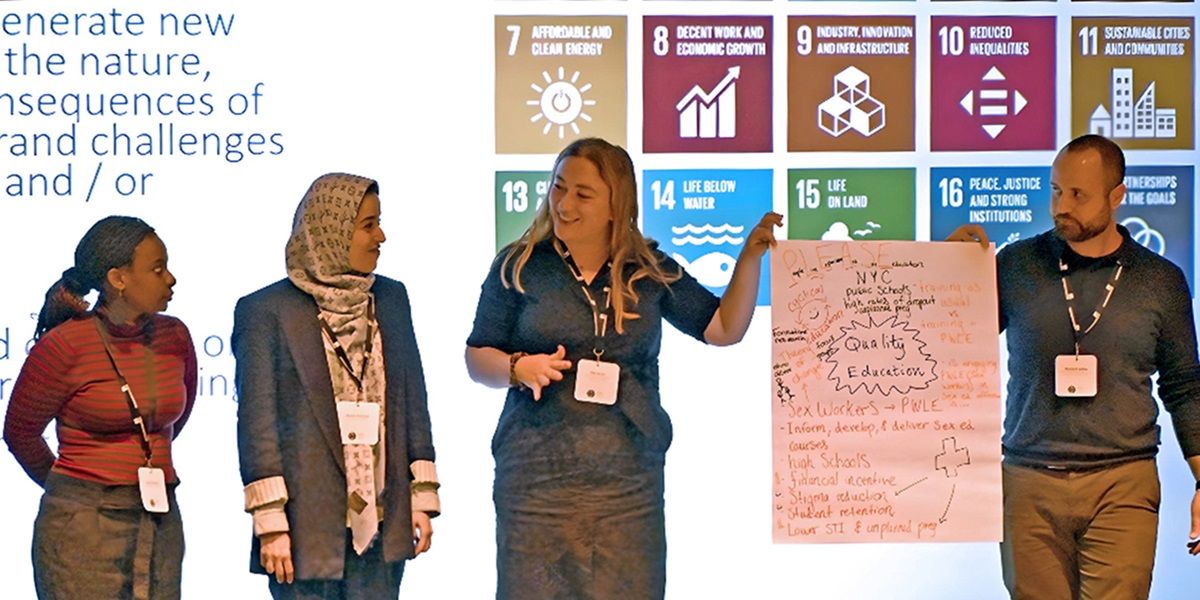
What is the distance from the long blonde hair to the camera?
380 centimetres

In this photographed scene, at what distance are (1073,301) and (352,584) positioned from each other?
6.19 feet

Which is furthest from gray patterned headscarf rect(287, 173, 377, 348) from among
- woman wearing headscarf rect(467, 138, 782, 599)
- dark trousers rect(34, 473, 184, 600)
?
dark trousers rect(34, 473, 184, 600)

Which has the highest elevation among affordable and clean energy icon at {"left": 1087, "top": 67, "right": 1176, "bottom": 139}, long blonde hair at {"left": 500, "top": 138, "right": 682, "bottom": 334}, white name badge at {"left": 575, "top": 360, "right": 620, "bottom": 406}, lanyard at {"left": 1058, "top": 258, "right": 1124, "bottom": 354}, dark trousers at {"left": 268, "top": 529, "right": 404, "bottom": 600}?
affordable and clean energy icon at {"left": 1087, "top": 67, "right": 1176, "bottom": 139}

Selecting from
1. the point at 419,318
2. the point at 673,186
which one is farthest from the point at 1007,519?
the point at 419,318

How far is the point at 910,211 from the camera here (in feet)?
16.9

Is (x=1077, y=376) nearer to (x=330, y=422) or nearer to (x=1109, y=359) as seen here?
(x=1109, y=359)

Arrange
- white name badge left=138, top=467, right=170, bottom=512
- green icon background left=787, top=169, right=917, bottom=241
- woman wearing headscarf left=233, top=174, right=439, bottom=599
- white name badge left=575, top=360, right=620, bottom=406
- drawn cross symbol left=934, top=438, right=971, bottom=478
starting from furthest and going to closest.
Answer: green icon background left=787, top=169, right=917, bottom=241, drawn cross symbol left=934, top=438, right=971, bottom=478, white name badge left=575, top=360, right=620, bottom=406, white name badge left=138, top=467, right=170, bottom=512, woman wearing headscarf left=233, top=174, right=439, bottom=599

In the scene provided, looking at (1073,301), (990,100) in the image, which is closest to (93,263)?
(1073,301)

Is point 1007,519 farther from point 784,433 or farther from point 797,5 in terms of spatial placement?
point 797,5

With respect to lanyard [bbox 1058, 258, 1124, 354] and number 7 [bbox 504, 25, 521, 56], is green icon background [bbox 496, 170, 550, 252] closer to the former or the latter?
number 7 [bbox 504, 25, 521, 56]

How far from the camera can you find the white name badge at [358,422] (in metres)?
3.53

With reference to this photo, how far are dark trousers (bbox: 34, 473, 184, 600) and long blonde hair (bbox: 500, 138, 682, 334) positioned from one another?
1051 mm

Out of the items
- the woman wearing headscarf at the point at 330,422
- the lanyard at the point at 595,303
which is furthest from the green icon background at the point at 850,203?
the woman wearing headscarf at the point at 330,422

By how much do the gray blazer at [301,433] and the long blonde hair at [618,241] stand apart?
1.64 feet
